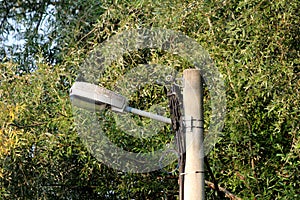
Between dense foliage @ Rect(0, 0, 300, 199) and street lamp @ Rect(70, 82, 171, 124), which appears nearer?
street lamp @ Rect(70, 82, 171, 124)

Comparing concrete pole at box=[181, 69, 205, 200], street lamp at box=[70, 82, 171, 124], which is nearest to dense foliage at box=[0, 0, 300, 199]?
concrete pole at box=[181, 69, 205, 200]

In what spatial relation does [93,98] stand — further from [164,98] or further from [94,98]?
[164,98]

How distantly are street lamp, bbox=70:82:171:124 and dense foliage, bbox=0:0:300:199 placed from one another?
136cm

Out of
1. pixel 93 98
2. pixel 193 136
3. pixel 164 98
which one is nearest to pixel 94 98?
pixel 93 98

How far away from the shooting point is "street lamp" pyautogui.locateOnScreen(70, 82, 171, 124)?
9.01 ft

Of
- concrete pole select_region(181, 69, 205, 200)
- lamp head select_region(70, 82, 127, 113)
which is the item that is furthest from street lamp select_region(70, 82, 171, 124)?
concrete pole select_region(181, 69, 205, 200)

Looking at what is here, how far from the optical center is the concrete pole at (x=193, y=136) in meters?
2.73

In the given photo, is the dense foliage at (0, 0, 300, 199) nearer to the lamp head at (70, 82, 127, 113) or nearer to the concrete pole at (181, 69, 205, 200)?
the concrete pole at (181, 69, 205, 200)

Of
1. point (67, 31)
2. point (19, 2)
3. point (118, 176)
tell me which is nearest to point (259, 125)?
point (118, 176)

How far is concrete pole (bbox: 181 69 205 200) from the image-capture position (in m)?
2.73

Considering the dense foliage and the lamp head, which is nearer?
the lamp head

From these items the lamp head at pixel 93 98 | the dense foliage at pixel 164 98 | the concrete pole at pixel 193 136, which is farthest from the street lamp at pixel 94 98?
the dense foliage at pixel 164 98

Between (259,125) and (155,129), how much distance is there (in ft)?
2.29

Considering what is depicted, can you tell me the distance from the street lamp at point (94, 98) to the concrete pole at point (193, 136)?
6.8 inches
